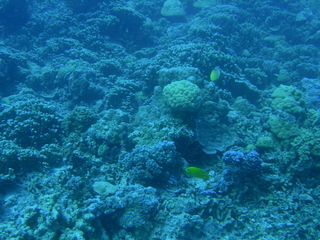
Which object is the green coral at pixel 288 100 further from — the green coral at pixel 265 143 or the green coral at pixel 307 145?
the green coral at pixel 307 145

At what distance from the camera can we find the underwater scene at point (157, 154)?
4.62 meters

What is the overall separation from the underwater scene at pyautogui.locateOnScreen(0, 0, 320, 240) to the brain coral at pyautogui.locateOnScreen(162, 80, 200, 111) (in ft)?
0.10

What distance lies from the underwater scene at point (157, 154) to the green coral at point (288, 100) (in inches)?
1.5

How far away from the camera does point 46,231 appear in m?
Answer: 4.25

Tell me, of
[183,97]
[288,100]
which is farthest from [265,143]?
[288,100]

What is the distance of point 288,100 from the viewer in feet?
26.7

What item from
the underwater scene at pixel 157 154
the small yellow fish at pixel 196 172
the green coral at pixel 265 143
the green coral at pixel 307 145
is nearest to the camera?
the underwater scene at pixel 157 154

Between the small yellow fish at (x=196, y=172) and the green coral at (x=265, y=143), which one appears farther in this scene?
the green coral at (x=265, y=143)

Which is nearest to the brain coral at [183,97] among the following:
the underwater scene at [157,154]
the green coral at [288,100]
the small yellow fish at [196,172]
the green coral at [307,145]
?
the underwater scene at [157,154]

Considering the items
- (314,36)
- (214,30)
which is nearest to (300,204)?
(214,30)

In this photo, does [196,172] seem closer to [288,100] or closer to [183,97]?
[183,97]

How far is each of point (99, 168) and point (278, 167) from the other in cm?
394

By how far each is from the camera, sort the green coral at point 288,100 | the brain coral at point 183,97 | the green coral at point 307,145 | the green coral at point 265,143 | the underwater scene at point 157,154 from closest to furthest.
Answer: the underwater scene at point 157,154 → the green coral at point 307,145 → the brain coral at point 183,97 → the green coral at point 265,143 → the green coral at point 288,100

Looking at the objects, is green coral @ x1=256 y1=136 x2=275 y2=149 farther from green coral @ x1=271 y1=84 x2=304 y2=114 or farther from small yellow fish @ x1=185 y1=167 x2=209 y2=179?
small yellow fish @ x1=185 y1=167 x2=209 y2=179
